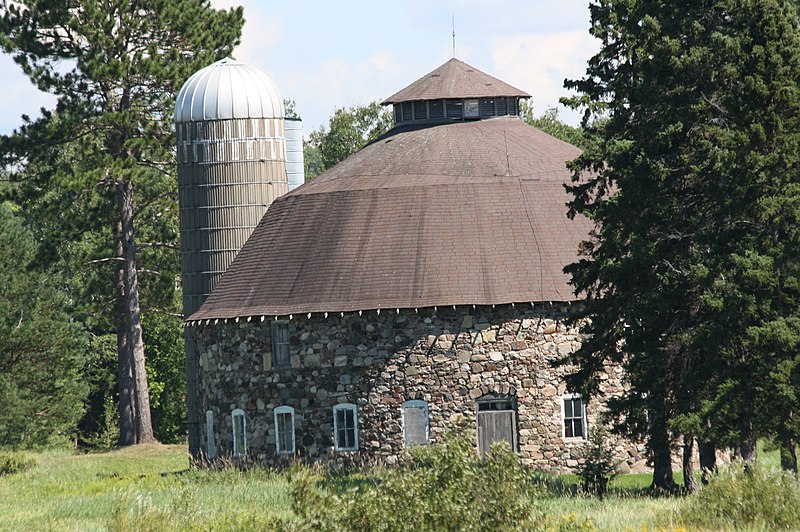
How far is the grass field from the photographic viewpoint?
2056 centimetres

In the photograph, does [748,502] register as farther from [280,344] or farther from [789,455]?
[280,344]

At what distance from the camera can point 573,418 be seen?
115 feet

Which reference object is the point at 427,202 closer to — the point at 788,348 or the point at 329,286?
the point at 329,286

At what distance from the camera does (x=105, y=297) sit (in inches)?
2124

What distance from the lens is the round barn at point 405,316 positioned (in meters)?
34.6

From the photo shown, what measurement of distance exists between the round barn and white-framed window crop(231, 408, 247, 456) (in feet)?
0.14

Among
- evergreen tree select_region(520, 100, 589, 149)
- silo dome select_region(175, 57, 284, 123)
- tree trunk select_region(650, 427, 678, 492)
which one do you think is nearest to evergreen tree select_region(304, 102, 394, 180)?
evergreen tree select_region(520, 100, 589, 149)

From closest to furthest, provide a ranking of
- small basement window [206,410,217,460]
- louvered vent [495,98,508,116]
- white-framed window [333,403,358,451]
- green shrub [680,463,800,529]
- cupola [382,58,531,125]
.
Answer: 1. green shrub [680,463,800,529]
2. white-framed window [333,403,358,451]
3. small basement window [206,410,217,460]
4. cupola [382,58,531,125]
5. louvered vent [495,98,508,116]

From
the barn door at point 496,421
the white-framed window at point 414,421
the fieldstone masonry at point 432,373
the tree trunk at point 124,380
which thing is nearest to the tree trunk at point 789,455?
the fieldstone masonry at point 432,373

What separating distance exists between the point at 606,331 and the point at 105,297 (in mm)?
29950

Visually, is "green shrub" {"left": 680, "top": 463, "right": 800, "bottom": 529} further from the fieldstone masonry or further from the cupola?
the cupola

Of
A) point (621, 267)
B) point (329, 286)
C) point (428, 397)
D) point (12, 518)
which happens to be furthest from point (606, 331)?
point (12, 518)

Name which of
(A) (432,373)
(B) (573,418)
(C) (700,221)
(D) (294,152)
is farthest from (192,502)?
(D) (294,152)

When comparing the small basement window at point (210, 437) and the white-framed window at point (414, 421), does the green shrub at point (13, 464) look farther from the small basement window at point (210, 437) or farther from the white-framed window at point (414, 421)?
the white-framed window at point (414, 421)
